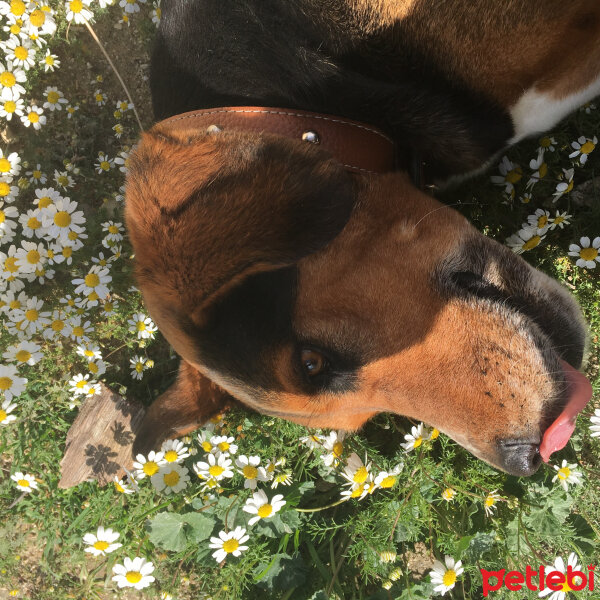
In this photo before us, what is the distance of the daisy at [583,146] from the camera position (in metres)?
3.06

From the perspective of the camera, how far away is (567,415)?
2.06 metres

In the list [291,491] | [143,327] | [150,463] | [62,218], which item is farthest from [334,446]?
[62,218]

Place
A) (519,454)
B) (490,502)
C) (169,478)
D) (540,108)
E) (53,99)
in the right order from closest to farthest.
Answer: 1. (519,454)
2. (540,108)
3. (490,502)
4. (169,478)
5. (53,99)

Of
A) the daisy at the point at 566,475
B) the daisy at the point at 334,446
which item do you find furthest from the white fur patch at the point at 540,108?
the daisy at the point at 334,446

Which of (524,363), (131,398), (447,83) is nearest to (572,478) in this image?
(524,363)

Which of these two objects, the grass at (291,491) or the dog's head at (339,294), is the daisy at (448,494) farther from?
the dog's head at (339,294)

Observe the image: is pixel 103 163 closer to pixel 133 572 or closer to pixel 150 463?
pixel 150 463

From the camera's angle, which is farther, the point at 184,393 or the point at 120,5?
the point at 120,5

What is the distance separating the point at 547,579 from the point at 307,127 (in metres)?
2.89

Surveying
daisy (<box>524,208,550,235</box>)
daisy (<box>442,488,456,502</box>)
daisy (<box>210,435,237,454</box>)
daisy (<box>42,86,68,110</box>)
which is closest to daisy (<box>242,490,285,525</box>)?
daisy (<box>210,435,237,454</box>)

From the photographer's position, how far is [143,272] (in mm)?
1925

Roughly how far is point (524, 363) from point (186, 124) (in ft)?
5.77

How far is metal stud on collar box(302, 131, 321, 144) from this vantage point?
2138 millimetres

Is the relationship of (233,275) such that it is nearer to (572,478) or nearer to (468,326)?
(468,326)
